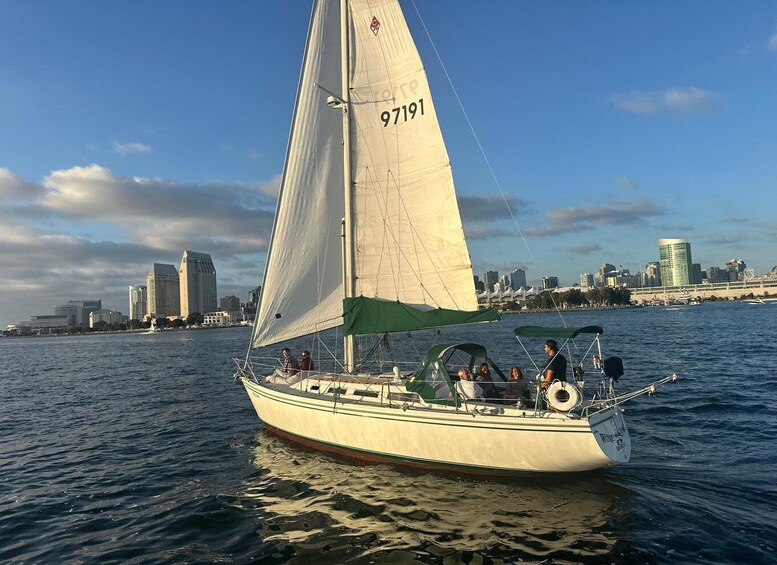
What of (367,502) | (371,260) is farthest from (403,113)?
(367,502)

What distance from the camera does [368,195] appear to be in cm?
1426

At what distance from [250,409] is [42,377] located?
85.2 feet

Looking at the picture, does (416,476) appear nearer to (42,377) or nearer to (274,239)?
(274,239)

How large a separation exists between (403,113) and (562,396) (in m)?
8.77

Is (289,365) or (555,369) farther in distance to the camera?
(289,365)

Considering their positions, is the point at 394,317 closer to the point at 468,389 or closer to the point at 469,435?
the point at 468,389

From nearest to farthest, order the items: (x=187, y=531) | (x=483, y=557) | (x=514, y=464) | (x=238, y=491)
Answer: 1. (x=483, y=557)
2. (x=187, y=531)
3. (x=514, y=464)
4. (x=238, y=491)

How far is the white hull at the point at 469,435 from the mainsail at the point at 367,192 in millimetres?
3534

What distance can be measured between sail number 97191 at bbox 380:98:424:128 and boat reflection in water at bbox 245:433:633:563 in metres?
9.38

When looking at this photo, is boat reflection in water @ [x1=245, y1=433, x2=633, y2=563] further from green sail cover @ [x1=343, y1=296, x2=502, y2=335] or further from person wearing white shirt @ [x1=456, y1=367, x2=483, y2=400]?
green sail cover @ [x1=343, y1=296, x2=502, y2=335]

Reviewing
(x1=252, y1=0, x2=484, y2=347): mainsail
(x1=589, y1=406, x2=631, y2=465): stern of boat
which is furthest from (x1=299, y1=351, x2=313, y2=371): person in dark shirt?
(x1=589, y1=406, x2=631, y2=465): stern of boat

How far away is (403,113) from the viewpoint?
13.8 m

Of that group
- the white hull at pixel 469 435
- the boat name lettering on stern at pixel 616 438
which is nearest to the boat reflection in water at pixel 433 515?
the white hull at pixel 469 435

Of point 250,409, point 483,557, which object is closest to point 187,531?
point 483,557
